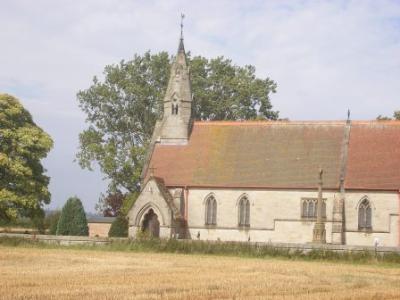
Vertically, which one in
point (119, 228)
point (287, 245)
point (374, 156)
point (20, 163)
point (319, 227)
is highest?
point (374, 156)

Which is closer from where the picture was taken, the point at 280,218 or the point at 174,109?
the point at 280,218

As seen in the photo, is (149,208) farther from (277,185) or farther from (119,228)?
(277,185)

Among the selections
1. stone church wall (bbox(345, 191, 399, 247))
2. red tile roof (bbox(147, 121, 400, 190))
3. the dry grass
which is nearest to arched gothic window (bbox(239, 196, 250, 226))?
red tile roof (bbox(147, 121, 400, 190))

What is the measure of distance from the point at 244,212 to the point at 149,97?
21.1 metres

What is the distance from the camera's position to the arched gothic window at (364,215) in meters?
40.3

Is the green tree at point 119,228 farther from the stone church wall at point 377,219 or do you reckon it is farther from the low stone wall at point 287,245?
the stone church wall at point 377,219

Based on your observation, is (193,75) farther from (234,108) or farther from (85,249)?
(85,249)

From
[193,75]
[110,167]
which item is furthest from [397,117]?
[110,167]

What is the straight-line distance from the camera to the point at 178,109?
154ft

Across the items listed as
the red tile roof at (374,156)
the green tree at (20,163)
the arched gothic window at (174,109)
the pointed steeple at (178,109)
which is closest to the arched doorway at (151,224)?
the pointed steeple at (178,109)

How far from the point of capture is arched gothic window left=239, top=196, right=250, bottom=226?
42594 mm

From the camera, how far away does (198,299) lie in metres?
17.0

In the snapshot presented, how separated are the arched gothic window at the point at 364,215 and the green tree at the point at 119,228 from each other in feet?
51.7

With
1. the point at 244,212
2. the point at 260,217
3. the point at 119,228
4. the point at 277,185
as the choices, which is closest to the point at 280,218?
the point at 260,217
